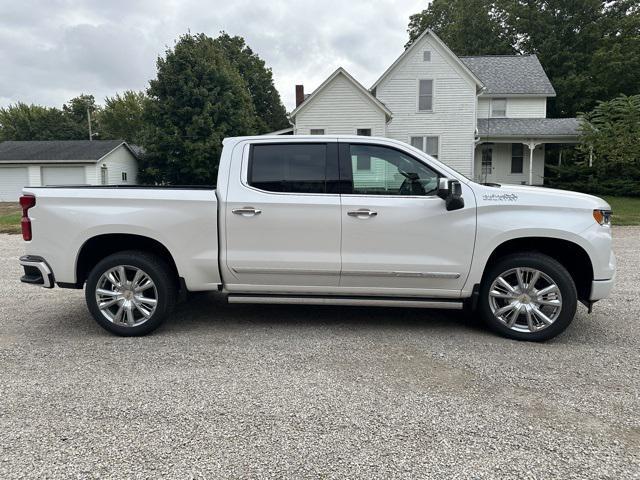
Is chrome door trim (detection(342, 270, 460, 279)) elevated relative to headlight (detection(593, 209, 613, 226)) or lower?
lower

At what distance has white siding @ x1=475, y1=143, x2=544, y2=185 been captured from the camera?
27672 millimetres

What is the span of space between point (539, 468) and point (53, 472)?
2631 mm

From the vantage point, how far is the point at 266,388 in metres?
3.58

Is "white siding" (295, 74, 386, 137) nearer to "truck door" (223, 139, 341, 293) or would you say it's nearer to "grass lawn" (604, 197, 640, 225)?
"grass lawn" (604, 197, 640, 225)

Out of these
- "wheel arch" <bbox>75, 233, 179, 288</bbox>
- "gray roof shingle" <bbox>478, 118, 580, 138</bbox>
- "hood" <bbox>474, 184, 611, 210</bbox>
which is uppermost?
"gray roof shingle" <bbox>478, 118, 580, 138</bbox>

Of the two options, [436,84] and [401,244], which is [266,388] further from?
[436,84]

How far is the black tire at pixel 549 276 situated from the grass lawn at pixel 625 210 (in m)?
12.3

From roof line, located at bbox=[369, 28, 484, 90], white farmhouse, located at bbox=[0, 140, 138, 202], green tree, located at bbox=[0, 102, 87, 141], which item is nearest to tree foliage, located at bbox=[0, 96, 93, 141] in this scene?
green tree, located at bbox=[0, 102, 87, 141]

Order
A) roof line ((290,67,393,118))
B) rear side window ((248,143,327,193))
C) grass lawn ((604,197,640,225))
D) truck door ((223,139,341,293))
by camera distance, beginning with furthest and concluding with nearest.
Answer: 1. roof line ((290,67,393,118))
2. grass lawn ((604,197,640,225))
3. rear side window ((248,143,327,193))
4. truck door ((223,139,341,293))

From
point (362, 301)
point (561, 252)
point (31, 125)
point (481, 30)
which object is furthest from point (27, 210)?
point (31, 125)

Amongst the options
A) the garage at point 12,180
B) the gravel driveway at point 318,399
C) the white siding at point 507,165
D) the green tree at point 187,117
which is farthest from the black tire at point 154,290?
the garage at point 12,180

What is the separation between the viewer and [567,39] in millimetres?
39031

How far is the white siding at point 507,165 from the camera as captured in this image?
27672 millimetres

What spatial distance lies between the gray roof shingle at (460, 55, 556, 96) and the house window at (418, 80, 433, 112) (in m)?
4.54
